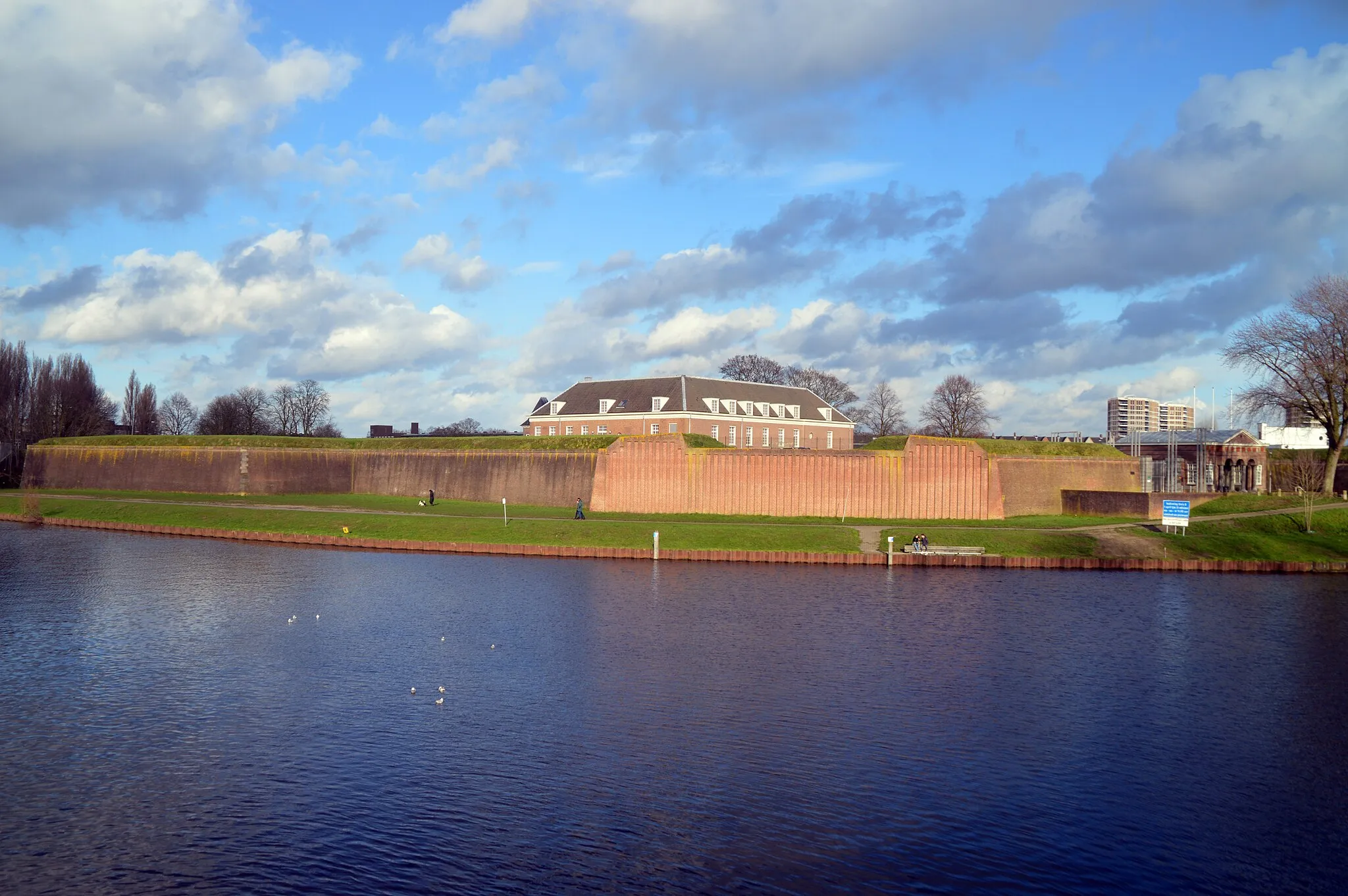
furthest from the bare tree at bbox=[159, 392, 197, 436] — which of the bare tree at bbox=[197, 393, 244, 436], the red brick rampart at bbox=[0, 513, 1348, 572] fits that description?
the red brick rampart at bbox=[0, 513, 1348, 572]

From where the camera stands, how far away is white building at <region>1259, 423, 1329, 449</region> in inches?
2980

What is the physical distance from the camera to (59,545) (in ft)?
122

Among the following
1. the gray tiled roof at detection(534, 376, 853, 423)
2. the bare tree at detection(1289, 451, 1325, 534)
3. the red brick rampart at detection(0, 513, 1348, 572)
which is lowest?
the red brick rampart at detection(0, 513, 1348, 572)

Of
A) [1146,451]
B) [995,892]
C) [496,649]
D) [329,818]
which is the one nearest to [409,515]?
[496,649]

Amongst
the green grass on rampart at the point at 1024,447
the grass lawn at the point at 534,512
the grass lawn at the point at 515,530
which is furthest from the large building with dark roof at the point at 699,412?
the grass lawn at the point at 515,530

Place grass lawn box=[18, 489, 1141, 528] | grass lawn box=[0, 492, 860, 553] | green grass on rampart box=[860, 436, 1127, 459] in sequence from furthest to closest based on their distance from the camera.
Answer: green grass on rampart box=[860, 436, 1127, 459] → grass lawn box=[18, 489, 1141, 528] → grass lawn box=[0, 492, 860, 553]

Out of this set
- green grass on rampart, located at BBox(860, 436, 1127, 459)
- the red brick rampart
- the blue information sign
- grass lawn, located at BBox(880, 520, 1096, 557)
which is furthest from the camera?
green grass on rampart, located at BBox(860, 436, 1127, 459)

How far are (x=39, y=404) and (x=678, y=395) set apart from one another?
45.1 m

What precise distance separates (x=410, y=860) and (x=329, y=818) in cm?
151

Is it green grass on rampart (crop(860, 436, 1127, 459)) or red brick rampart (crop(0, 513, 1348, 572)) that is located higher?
green grass on rampart (crop(860, 436, 1127, 459))

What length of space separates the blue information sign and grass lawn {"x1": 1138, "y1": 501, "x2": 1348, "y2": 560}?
1.96 feet

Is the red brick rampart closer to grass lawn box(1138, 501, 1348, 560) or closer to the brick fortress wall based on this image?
grass lawn box(1138, 501, 1348, 560)

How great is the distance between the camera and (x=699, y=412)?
6781 cm

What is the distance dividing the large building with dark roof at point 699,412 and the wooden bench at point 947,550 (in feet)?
101
